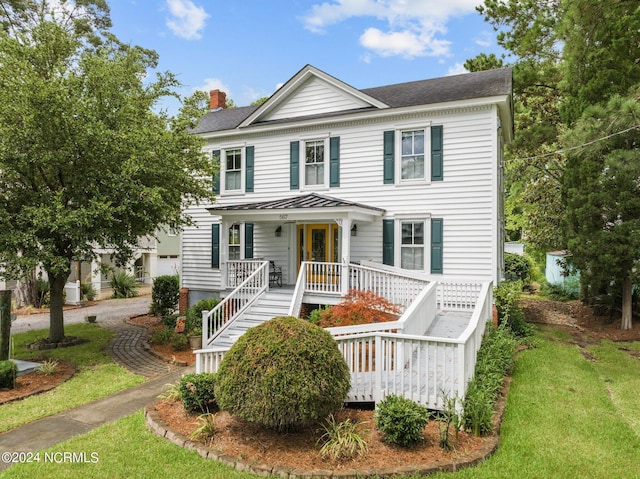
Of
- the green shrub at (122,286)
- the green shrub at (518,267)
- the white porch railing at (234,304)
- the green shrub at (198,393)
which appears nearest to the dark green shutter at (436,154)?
the white porch railing at (234,304)

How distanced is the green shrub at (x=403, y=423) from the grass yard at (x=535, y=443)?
63 centimetres

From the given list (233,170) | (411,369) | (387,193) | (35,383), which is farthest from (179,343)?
(387,193)

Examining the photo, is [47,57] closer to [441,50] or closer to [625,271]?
[625,271]

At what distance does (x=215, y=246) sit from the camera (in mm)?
15250

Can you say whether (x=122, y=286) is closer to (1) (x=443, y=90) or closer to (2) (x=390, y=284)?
(2) (x=390, y=284)

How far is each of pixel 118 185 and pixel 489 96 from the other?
990 centimetres

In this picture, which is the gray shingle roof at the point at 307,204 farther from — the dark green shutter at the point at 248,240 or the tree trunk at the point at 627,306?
the tree trunk at the point at 627,306

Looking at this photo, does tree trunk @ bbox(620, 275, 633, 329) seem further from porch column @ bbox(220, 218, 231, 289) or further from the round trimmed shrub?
porch column @ bbox(220, 218, 231, 289)

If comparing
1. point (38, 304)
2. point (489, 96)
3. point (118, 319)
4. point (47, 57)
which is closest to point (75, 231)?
point (47, 57)

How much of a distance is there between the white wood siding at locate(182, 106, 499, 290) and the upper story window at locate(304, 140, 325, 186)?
0.34 m

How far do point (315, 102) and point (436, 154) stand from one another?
15.3 feet

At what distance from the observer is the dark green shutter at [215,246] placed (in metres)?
15.2

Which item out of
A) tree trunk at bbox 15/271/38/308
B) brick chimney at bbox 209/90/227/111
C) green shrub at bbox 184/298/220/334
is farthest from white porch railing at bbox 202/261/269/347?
tree trunk at bbox 15/271/38/308

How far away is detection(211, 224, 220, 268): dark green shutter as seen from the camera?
15.2 meters
